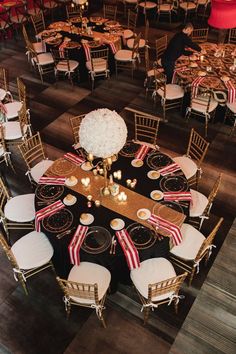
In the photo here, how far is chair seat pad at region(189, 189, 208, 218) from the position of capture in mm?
4715

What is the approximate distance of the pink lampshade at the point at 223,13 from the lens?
9.36 ft

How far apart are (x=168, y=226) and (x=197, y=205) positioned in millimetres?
812

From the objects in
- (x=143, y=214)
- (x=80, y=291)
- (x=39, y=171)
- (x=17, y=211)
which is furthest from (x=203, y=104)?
(x=80, y=291)

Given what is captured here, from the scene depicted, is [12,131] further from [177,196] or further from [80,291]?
[80,291]

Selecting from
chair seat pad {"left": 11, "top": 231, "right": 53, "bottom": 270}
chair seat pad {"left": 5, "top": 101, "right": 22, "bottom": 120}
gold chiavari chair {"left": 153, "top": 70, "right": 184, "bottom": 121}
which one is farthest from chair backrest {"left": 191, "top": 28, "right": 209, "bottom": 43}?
chair seat pad {"left": 11, "top": 231, "right": 53, "bottom": 270}

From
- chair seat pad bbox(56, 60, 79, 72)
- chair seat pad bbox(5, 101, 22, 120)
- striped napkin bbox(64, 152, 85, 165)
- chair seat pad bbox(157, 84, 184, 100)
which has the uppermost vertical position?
chair seat pad bbox(56, 60, 79, 72)

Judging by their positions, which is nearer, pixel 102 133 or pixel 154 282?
pixel 102 133

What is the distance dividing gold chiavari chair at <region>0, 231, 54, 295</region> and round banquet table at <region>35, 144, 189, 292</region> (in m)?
0.14

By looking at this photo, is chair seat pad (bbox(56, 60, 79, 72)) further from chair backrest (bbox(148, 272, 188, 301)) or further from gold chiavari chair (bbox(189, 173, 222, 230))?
chair backrest (bbox(148, 272, 188, 301))

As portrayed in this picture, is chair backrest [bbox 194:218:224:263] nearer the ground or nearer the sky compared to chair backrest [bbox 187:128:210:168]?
nearer the ground

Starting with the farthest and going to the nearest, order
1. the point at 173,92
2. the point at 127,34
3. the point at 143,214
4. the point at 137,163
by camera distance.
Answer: the point at 127,34 → the point at 173,92 → the point at 137,163 → the point at 143,214

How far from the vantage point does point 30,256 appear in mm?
4281

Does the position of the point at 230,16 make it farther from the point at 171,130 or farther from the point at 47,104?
the point at 47,104

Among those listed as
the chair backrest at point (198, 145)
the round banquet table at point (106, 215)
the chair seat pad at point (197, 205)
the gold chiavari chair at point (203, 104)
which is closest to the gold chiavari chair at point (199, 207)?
the chair seat pad at point (197, 205)
